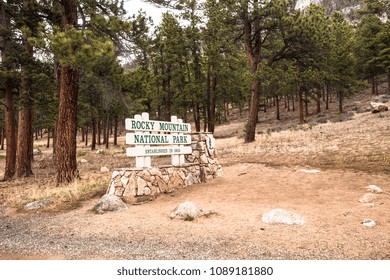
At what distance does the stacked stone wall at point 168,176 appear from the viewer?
28.8ft

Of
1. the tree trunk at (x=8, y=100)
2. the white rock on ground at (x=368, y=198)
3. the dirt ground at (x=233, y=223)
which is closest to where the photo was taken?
the dirt ground at (x=233, y=223)

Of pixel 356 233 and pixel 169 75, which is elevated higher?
pixel 169 75

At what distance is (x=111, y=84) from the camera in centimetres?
1255

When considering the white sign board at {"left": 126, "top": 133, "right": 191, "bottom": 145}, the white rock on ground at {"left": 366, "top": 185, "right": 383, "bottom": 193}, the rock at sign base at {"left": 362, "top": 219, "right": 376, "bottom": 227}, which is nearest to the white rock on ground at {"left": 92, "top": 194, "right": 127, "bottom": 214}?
the white sign board at {"left": 126, "top": 133, "right": 191, "bottom": 145}

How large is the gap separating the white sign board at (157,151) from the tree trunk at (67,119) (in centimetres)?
354

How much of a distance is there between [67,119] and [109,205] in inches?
198

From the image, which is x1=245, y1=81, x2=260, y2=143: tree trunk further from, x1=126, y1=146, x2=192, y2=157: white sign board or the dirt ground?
x1=126, y1=146, x2=192, y2=157: white sign board

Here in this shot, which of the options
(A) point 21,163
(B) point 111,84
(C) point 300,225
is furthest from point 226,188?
(A) point 21,163

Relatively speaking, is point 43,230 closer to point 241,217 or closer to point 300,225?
point 241,217

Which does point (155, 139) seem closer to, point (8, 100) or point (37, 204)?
point (37, 204)

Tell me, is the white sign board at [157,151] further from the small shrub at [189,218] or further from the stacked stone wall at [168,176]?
the small shrub at [189,218]

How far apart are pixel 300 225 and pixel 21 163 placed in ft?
44.3

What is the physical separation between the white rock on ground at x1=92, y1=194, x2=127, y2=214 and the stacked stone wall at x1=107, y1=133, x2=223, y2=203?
2.18 ft

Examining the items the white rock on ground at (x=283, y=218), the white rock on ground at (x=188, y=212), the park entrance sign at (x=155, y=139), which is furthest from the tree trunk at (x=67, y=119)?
the white rock on ground at (x=283, y=218)
